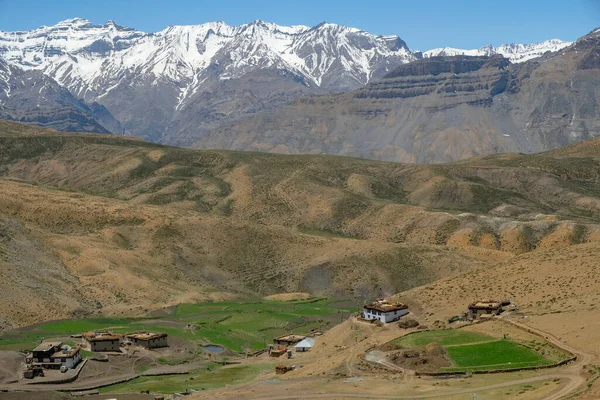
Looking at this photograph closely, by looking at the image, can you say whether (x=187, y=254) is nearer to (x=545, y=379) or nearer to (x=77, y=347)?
(x=77, y=347)

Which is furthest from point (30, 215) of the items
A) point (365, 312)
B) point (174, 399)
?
point (174, 399)

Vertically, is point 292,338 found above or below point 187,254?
below

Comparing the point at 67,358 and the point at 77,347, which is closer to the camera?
the point at 67,358

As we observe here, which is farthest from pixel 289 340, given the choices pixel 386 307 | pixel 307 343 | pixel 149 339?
pixel 149 339

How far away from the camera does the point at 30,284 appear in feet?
391

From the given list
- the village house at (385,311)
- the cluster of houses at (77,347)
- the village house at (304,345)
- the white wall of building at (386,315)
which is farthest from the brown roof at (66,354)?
the white wall of building at (386,315)

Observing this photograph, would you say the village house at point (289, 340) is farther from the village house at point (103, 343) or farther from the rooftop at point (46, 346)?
the rooftop at point (46, 346)

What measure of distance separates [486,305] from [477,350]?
1240 cm

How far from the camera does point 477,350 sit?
72.8 meters

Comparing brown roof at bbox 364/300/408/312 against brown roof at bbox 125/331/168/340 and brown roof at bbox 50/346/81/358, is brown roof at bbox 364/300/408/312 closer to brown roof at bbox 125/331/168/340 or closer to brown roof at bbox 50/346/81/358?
brown roof at bbox 125/331/168/340

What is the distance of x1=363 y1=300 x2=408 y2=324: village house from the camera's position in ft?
296

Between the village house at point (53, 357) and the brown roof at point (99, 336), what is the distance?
543 cm

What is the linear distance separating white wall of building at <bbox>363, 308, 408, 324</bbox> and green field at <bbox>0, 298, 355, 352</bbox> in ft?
56.7

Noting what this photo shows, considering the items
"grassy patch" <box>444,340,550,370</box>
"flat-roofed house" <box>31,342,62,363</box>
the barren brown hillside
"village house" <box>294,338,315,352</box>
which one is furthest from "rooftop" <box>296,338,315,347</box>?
the barren brown hillside
